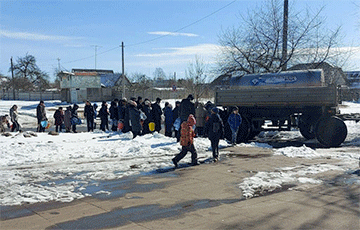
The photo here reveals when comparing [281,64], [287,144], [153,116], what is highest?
[281,64]

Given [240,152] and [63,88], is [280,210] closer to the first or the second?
[240,152]

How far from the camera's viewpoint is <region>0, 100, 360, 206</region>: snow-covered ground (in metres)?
8.30

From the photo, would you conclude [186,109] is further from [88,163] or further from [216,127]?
[88,163]

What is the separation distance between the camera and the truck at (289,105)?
15.3 metres

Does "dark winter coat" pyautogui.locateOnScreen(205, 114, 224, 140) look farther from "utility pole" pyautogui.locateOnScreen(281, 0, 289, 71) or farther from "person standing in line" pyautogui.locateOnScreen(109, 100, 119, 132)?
"utility pole" pyautogui.locateOnScreen(281, 0, 289, 71)

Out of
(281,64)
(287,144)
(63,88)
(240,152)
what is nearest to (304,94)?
(287,144)

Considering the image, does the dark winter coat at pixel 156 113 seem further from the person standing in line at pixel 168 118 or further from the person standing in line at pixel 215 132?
the person standing in line at pixel 215 132

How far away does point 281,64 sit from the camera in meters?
21.4

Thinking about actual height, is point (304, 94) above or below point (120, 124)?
above

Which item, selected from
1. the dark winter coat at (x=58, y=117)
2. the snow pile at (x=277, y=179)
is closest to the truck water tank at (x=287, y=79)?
the snow pile at (x=277, y=179)

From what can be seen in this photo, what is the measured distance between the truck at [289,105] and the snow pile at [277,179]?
5.38 metres

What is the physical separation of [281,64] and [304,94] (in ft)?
20.5

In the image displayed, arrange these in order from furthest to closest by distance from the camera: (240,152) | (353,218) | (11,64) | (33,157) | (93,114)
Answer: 1. (11,64)
2. (93,114)
3. (240,152)
4. (33,157)
5. (353,218)

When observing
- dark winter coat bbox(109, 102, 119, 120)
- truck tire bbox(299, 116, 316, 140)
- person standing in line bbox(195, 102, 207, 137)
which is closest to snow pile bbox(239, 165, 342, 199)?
truck tire bbox(299, 116, 316, 140)
